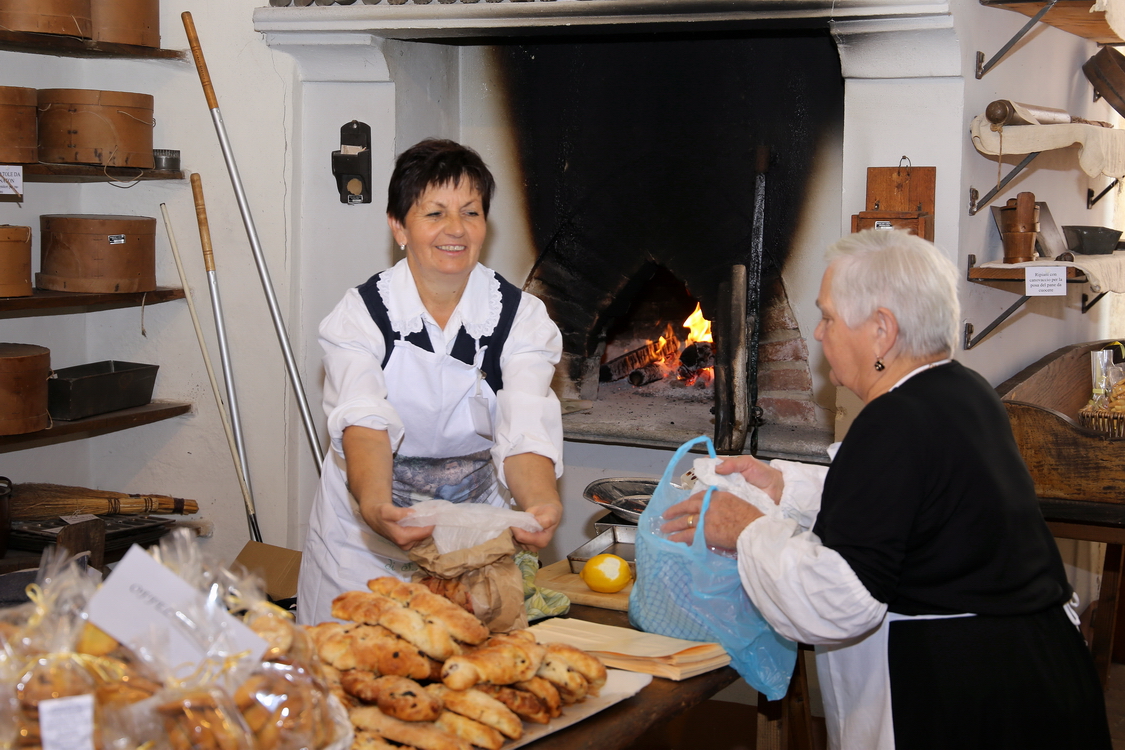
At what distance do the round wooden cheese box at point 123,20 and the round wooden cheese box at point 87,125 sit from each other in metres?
0.23

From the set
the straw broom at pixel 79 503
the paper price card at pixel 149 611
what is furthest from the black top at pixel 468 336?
the straw broom at pixel 79 503

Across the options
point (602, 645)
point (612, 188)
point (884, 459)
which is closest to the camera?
point (884, 459)

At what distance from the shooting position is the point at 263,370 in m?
3.66

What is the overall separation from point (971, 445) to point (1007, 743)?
47cm

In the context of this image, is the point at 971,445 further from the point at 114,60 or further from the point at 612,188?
the point at 114,60

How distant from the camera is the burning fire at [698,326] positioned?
13.3 feet

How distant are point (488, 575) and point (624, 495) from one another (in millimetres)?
1095

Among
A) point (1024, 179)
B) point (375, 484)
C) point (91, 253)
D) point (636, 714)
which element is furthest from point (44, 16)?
point (1024, 179)

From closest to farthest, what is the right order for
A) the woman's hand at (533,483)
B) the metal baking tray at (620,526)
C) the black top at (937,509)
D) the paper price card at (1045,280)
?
the black top at (937,509) < the woman's hand at (533,483) < the metal baking tray at (620,526) < the paper price card at (1045,280)

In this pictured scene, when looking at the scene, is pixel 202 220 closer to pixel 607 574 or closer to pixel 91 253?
pixel 91 253

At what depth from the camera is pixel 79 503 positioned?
361 cm

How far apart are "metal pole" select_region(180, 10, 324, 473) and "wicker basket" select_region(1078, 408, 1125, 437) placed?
2.36 metres

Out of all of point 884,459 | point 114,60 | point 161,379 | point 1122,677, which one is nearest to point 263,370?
point 161,379

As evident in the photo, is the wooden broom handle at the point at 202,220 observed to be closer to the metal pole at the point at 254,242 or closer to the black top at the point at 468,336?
the metal pole at the point at 254,242
